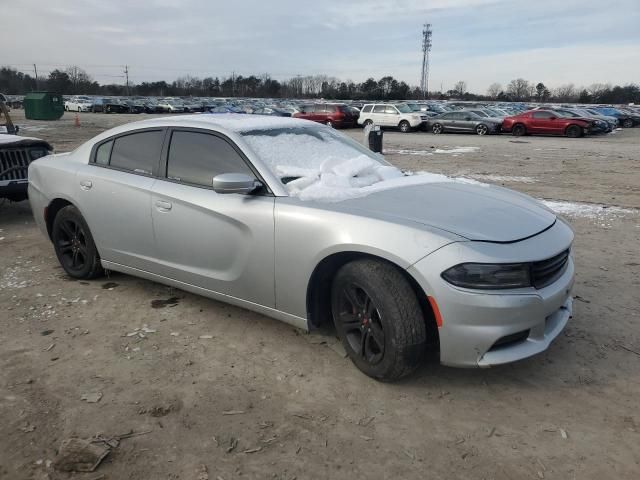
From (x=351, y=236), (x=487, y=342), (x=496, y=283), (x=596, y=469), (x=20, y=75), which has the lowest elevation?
(x=596, y=469)

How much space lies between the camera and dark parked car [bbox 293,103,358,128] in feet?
105

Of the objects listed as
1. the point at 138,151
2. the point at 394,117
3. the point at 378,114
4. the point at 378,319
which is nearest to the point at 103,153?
the point at 138,151

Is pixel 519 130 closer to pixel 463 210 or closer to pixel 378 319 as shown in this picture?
pixel 463 210

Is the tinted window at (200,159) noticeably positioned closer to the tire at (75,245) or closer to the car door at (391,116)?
the tire at (75,245)

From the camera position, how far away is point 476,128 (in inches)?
1118

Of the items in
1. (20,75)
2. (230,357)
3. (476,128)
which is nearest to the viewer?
(230,357)

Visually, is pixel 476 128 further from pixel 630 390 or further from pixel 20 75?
pixel 20 75

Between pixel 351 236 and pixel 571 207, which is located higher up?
pixel 351 236

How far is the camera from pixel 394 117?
3073 centimetres

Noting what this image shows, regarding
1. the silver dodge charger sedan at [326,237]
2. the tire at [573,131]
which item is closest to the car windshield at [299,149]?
the silver dodge charger sedan at [326,237]

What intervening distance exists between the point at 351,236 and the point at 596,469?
1.66m

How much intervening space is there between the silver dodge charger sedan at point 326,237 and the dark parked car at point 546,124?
24689 mm

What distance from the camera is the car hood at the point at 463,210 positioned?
2.99 meters

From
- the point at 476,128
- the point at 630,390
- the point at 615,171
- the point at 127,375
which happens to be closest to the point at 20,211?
the point at 127,375
